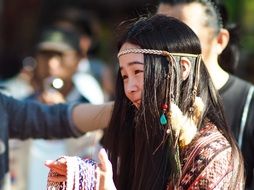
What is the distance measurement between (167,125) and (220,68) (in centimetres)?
106

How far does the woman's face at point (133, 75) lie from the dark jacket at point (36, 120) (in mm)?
872

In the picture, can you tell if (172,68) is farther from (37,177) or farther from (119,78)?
(37,177)

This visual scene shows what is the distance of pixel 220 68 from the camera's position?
154 inches

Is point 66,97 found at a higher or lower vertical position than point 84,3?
lower

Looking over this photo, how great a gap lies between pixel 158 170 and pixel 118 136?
35 cm

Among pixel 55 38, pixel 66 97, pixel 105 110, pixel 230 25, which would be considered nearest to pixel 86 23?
pixel 55 38

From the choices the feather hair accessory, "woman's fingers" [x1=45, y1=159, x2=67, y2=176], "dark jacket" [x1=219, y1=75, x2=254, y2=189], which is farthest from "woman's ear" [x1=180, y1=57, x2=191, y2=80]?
"dark jacket" [x1=219, y1=75, x2=254, y2=189]

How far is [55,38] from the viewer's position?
23.0 ft

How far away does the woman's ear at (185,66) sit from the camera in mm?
2996

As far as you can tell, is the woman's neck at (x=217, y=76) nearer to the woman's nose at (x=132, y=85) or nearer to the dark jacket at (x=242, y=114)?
the dark jacket at (x=242, y=114)

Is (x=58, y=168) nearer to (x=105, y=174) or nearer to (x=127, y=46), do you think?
(x=105, y=174)

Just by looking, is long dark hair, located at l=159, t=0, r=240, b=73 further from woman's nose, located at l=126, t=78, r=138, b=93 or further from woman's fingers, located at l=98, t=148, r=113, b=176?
woman's fingers, located at l=98, t=148, r=113, b=176

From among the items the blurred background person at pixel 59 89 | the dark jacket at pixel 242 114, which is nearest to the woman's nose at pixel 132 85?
the dark jacket at pixel 242 114

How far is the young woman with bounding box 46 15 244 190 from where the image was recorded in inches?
111
